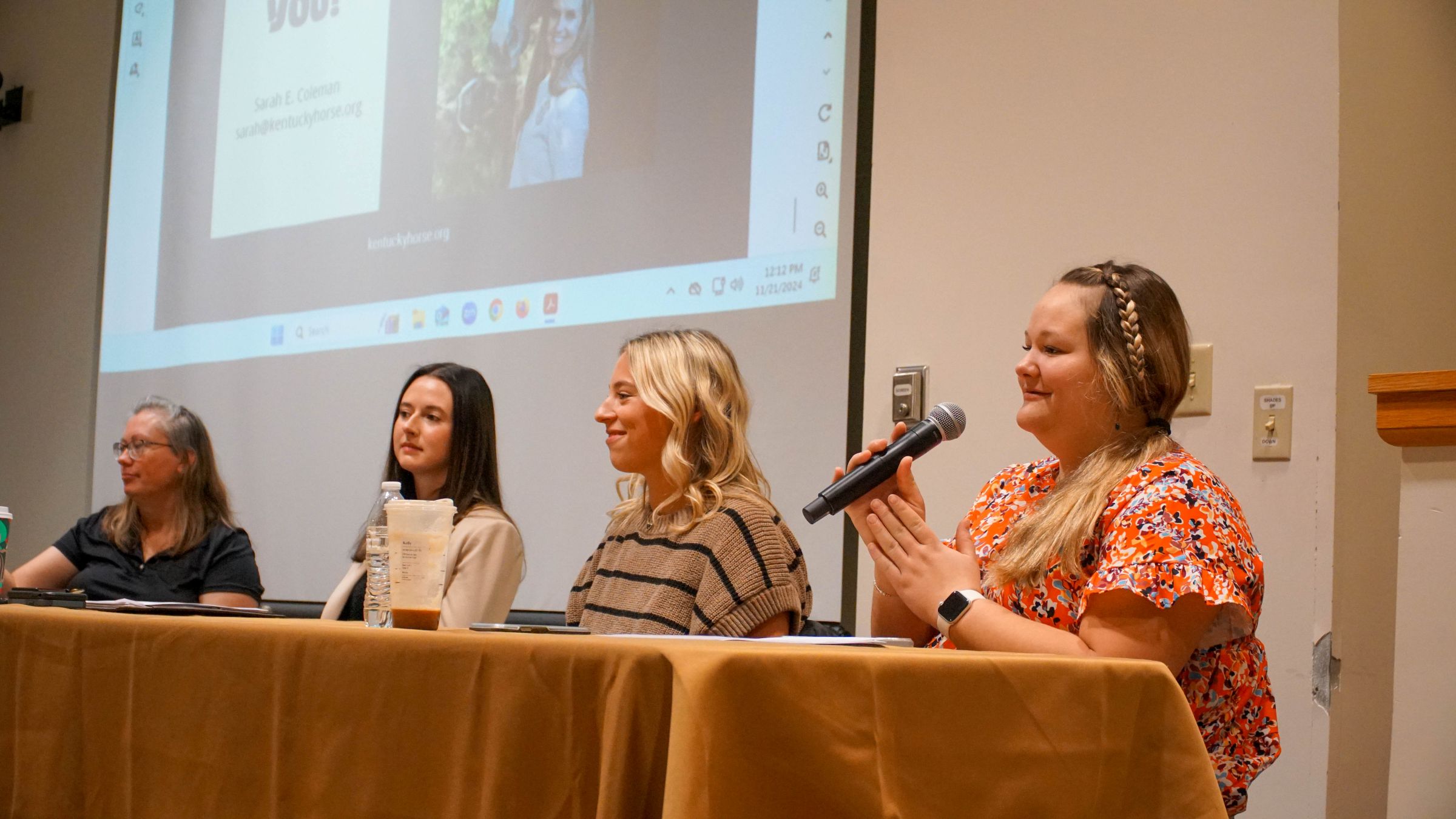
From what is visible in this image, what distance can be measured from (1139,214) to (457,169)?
1934mm

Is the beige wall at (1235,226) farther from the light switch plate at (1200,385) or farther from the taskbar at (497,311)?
the taskbar at (497,311)

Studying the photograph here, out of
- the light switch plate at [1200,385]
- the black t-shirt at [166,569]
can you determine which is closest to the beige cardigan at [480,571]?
the black t-shirt at [166,569]

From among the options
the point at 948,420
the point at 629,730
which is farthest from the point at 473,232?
the point at 629,730

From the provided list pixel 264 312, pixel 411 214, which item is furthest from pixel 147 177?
pixel 411 214

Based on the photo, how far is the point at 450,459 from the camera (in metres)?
2.78

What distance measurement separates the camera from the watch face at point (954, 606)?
59.9 inches

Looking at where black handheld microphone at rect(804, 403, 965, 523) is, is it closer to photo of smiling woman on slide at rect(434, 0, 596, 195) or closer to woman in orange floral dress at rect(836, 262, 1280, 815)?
woman in orange floral dress at rect(836, 262, 1280, 815)

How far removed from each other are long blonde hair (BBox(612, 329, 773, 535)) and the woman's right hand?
1.90 feet

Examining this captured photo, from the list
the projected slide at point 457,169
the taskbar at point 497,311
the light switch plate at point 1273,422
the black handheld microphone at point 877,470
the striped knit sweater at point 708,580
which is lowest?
the striped knit sweater at point 708,580

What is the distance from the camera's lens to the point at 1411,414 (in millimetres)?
1646

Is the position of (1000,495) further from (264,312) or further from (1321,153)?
(264,312)

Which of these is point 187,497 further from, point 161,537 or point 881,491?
point 881,491

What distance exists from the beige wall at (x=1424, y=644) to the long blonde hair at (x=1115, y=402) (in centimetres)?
33

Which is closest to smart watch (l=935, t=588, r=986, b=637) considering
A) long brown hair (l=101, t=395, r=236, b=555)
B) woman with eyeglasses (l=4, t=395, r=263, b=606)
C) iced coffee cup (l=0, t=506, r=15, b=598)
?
iced coffee cup (l=0, t=506, r=15, b=598)
